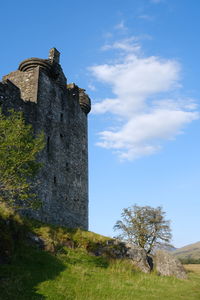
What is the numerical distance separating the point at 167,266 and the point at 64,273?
10.6 metres

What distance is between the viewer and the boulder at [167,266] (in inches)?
826

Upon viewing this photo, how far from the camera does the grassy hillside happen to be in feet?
35.7

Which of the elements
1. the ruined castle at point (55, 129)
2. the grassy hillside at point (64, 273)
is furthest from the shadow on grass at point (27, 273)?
the ruined castle at point (55, 129)

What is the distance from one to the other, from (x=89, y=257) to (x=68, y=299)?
24.6ft

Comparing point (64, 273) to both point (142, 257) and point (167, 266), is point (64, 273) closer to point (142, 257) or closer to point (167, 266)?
point (142, 257)

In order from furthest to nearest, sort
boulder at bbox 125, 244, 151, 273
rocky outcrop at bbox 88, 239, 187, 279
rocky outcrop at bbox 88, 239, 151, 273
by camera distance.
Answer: boulder at bbox 125, 244, 151, 273
rocky outcrop at bbox 88, 239, 187, 279
rocky outcrop at bbox 88, 239, 151, 273

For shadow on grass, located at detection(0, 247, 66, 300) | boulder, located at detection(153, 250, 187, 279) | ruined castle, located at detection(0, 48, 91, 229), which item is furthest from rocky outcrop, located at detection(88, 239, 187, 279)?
ruined castle, located at detection(0, 48, 91, 229)

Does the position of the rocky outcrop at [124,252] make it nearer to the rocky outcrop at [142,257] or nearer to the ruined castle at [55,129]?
the rocky outcrop at [142,257]

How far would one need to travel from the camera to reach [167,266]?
21.4m

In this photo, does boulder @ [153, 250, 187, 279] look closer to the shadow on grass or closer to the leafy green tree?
the shadow on grass

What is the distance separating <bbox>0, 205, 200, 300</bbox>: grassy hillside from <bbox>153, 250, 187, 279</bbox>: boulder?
2.91 meters

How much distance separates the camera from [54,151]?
85.2 ft

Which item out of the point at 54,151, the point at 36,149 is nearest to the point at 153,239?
the point at 54,151

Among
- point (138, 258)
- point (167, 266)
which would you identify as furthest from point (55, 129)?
point (167, 266)
